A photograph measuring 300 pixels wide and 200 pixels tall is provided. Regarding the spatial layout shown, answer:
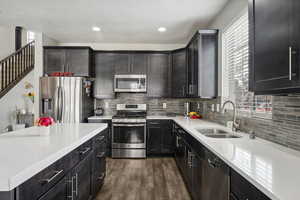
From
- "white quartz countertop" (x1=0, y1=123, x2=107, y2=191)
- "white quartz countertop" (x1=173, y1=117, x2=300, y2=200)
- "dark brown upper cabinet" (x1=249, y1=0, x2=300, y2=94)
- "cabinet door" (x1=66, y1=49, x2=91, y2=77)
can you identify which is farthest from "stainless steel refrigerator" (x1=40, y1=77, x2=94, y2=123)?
"dark brown upper cabinet" (x1=249, y1=0, x2=300, y2=94)

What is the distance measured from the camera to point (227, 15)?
9.47 feet

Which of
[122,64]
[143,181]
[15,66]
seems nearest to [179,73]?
[122,64]

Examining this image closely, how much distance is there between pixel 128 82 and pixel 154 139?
1414 mm

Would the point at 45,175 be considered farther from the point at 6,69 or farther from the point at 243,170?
the point at 6,69

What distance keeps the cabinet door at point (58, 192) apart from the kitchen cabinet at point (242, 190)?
113cm

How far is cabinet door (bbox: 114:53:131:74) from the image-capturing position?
4633 millimetres

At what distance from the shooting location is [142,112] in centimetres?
490

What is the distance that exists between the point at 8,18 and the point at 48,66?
1162mm

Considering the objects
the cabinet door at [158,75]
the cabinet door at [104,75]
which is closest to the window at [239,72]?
the cabinet door at [158,75]

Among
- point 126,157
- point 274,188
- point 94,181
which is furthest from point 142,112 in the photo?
point 274,188

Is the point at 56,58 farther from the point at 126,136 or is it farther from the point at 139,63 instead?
the point at 126,136

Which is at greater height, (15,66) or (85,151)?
(15,66)

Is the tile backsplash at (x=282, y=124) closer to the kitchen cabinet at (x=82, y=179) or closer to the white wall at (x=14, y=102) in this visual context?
the kitchen cabinet at (x=82, y=179)

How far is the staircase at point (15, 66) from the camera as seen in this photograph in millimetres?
4574
